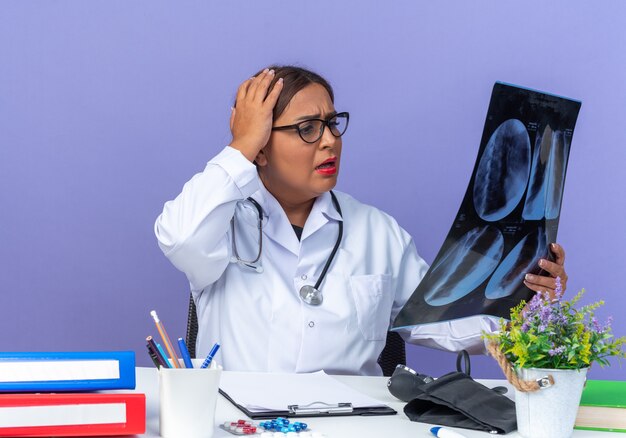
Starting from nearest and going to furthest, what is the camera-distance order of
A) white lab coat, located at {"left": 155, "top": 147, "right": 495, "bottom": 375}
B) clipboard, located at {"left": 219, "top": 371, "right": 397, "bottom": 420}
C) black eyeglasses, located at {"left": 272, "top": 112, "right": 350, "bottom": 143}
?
clipboard, located at {"left": 219, "top": 371, "right": 397, "bottom": 420} → white lab coat, located at {"left": 155, "top": 147, "right": 495, "bottom": 375} → black eyeglasses, located at {"left": 272, "top": 112, "right": 350, "bottom": 143}

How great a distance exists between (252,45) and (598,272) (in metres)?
1.36

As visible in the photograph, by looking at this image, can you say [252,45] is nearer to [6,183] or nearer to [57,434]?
[6,183]

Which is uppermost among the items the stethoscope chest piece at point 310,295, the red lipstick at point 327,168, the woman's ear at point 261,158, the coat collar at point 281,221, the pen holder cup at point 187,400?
the woman's ear at point 261,158

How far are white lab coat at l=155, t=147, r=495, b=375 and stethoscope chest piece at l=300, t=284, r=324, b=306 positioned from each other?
13mm

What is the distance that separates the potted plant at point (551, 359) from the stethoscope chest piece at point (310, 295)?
0.74 m

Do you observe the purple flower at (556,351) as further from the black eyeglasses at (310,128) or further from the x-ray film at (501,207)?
the black eyeglasses at (310,128)

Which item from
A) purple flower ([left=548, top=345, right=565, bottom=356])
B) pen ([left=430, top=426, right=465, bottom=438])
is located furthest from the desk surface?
purple flower ([left=548, top=345, right=565, bottom=356])

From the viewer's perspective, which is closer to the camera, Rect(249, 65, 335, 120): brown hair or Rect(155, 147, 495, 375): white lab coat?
Rect(155, 147, 495, 375): white lab coat

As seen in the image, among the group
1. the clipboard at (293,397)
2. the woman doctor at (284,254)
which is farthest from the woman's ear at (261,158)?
→ the clipboard at (293,397)

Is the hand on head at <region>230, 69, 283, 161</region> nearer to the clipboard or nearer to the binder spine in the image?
the clipboard

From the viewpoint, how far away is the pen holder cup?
4.13 feet

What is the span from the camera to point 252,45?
2.88m

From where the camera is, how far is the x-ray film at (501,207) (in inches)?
65.6

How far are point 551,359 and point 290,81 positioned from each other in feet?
3.57
